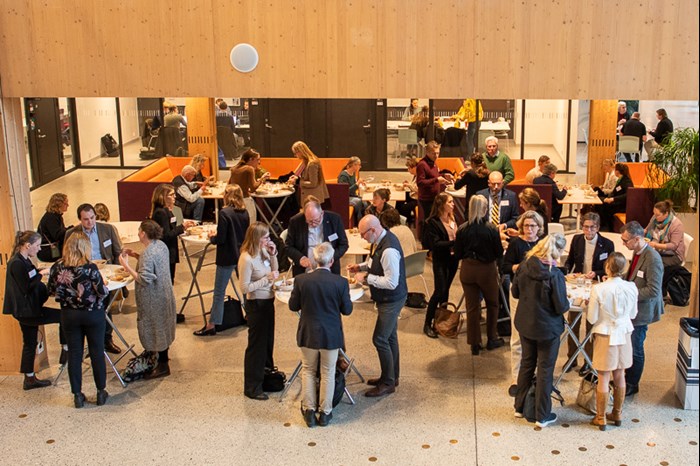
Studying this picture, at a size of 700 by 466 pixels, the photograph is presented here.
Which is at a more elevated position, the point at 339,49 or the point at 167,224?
the point at 339,49

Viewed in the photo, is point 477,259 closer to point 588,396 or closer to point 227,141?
point 588,396

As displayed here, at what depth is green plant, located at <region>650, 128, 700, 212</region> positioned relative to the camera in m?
10.1

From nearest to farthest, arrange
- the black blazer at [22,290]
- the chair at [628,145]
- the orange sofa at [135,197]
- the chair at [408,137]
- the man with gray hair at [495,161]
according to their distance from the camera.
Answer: the black blazer at [22,290]
the man with gray hair at [495,161]
the orange sofa at [135,197]
the chair at [628,145]
the chair at [408,137]

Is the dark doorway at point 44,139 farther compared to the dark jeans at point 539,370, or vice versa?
the dark doorway at point 44,139

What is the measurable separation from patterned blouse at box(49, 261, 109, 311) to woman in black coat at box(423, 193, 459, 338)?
2963mm

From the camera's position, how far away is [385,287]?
6.51 metres

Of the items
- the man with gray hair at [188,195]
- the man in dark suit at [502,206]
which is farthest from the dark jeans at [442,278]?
the man with gray hair at [188,195]

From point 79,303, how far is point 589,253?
415 centimetres

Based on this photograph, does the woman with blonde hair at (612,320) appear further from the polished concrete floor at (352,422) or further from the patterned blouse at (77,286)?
the patterned blouse at (77,286)

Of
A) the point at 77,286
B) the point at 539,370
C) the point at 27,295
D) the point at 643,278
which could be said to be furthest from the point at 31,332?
the point at 643,278

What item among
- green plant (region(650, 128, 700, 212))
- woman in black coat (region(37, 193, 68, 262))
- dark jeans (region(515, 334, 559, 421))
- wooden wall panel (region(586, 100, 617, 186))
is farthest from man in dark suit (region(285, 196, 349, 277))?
wooden wall panel (region(586, 100, 617, 186))

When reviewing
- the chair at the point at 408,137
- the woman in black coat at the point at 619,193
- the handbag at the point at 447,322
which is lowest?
the handbag at the point at 447,322

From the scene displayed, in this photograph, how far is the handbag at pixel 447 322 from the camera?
26.4 ft

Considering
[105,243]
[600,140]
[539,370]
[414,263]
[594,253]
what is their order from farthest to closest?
[600,140]
[414,263]
[105,243]
[594,253]
[539,370]
